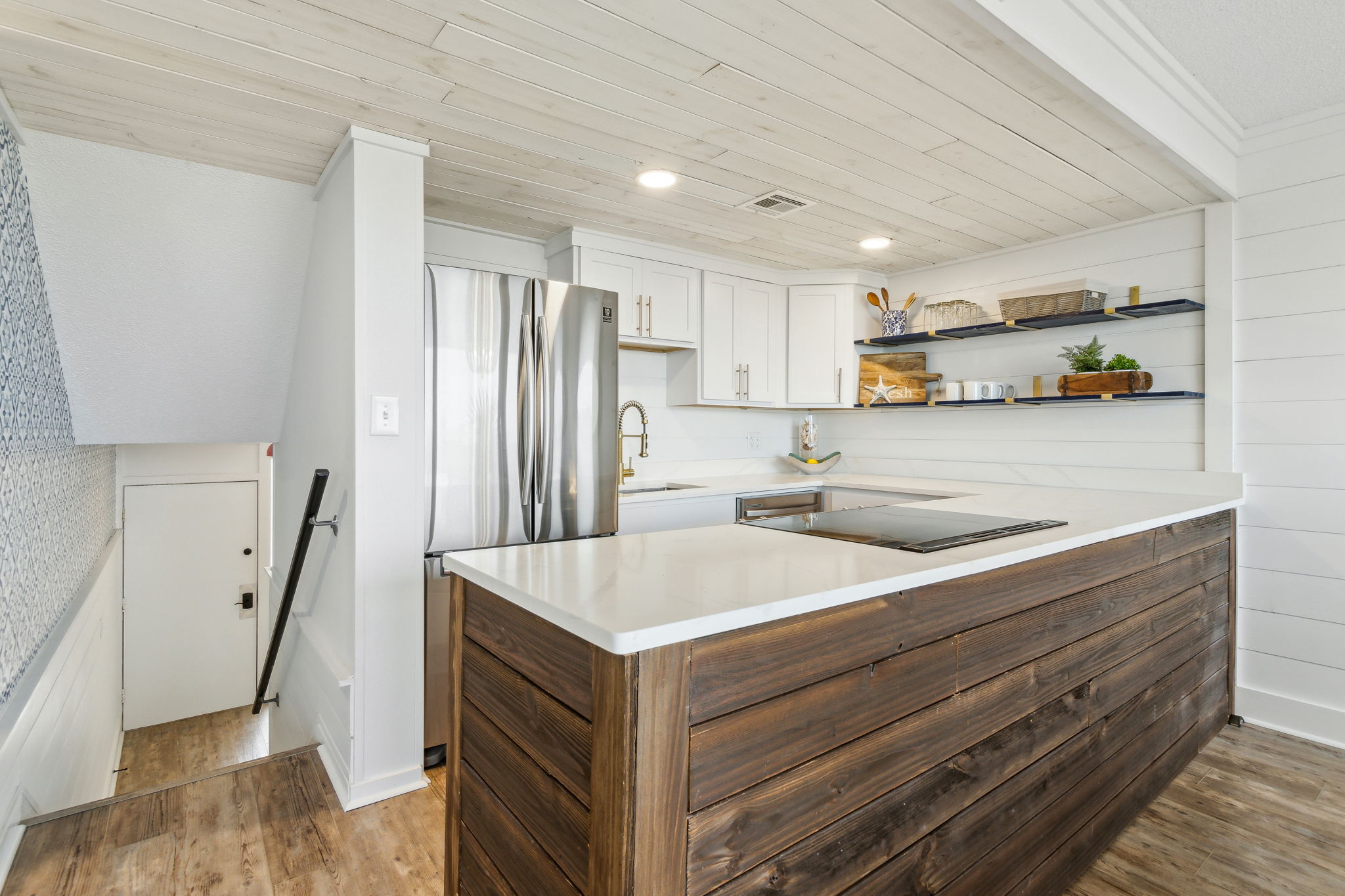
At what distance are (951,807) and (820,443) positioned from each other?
3.38 meters

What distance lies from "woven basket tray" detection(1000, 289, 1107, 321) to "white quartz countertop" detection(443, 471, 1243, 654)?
1.36m

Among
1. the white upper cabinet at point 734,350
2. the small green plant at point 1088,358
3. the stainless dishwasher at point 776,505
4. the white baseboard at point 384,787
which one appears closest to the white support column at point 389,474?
the white baseboard at point 384,787

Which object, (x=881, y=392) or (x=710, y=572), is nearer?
(x=710, y=572)

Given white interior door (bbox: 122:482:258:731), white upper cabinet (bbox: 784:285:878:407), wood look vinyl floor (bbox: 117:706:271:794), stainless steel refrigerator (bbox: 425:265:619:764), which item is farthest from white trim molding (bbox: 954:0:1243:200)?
white interior door (bbox: 122:482:258:731)

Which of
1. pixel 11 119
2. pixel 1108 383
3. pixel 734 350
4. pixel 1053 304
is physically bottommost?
pixel 1108 383

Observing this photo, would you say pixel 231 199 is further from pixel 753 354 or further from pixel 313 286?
pixel 753 354

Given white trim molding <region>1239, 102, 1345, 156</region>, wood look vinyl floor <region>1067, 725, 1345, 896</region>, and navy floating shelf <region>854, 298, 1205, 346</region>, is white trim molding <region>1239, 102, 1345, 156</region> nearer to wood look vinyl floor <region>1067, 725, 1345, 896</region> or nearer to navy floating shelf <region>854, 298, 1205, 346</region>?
navy floating shelf <region>854, 298, 1205, 346</region>

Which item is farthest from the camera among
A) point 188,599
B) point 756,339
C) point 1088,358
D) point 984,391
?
point 188,599

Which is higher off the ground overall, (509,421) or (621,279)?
(621,279)

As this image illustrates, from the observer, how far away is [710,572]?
4.21ft

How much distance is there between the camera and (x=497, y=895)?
1.27 metres

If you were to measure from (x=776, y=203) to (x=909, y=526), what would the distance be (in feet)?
5.56

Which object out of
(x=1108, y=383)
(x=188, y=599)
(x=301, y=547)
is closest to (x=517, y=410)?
(x=301, y=547)

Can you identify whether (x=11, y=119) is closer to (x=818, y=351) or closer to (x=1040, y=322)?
(x=818, y=351)
